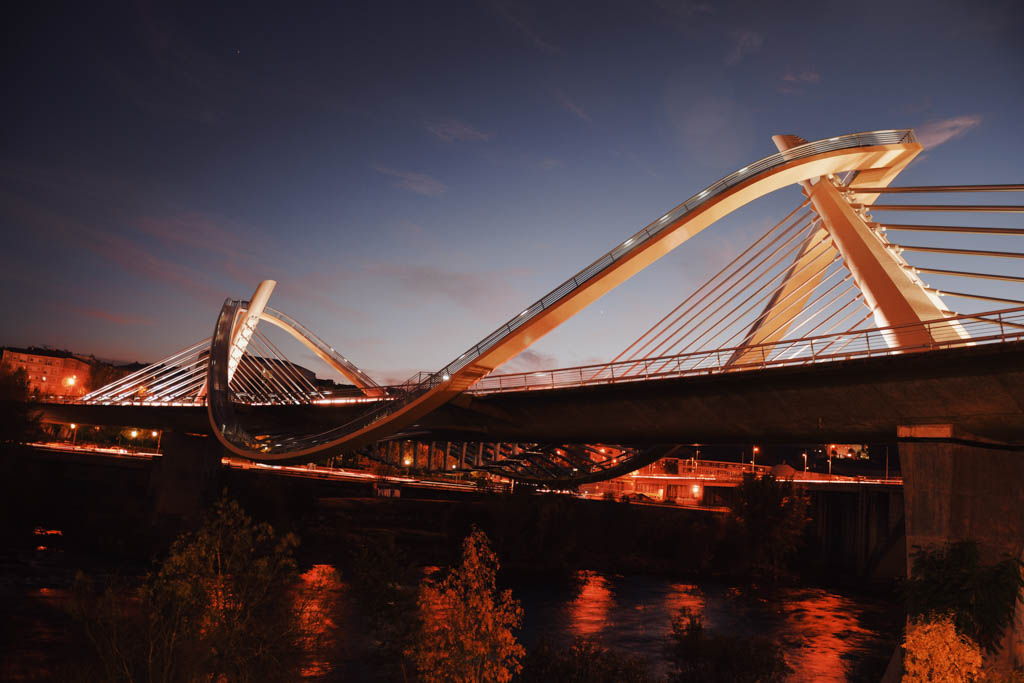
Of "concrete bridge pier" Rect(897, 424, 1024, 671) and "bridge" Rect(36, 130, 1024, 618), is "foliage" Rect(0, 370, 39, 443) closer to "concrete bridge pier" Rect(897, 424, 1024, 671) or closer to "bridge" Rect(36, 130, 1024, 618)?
"bridge" Rect(36, 130, 1024, 618)

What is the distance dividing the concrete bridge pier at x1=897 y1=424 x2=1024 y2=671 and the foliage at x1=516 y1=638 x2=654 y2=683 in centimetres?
827

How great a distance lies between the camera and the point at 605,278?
23500 mm

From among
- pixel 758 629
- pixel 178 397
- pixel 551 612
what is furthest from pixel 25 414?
pixel 758 629

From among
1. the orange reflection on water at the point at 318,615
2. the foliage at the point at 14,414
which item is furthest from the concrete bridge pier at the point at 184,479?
the orange reflection on water at the point at 318,615

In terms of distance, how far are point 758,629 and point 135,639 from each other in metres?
23.6

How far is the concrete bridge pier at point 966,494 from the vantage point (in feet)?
55.0

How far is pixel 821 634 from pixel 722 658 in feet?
27.6

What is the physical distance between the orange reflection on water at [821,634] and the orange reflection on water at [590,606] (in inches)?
282

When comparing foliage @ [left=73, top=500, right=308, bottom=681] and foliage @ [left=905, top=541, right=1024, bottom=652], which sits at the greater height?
foliage @ [left=905, top=541, right=1024, bottom=652]

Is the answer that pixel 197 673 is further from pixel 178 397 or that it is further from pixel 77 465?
pixel 77 465

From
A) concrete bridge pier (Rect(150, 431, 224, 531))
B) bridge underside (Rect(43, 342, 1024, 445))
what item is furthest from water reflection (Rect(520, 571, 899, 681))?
concrete bridge pier (Rect(150, 431, 224, 531))

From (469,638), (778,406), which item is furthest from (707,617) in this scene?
(469,638)

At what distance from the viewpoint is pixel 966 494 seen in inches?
680

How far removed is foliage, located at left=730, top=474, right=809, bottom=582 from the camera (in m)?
43.9
